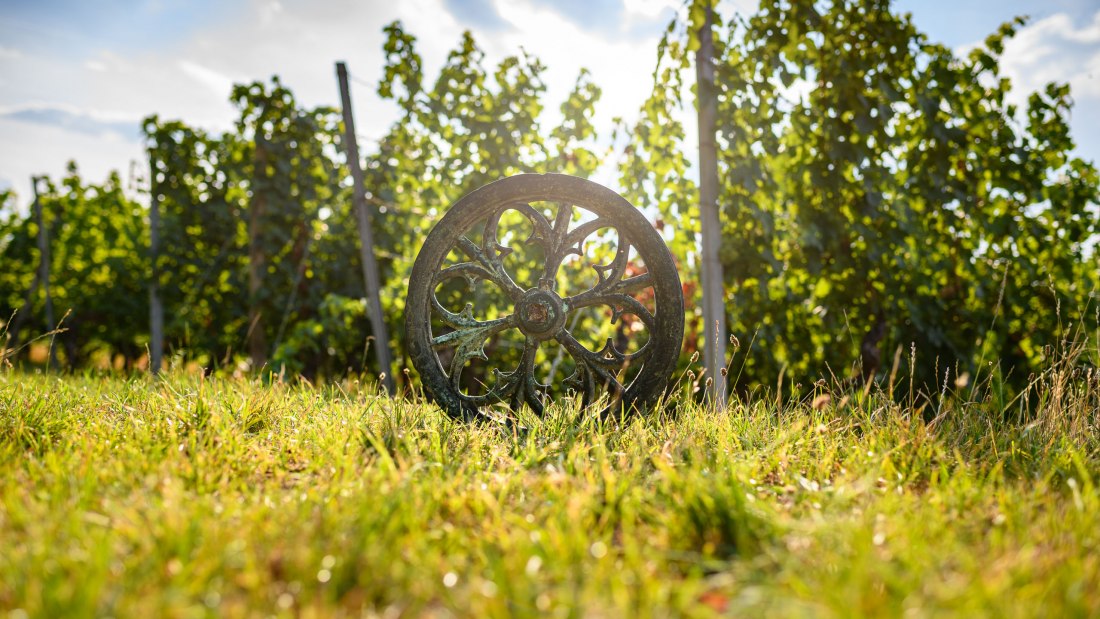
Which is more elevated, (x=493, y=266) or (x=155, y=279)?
(x=493, y=266)

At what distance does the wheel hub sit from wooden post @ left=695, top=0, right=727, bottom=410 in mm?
1688

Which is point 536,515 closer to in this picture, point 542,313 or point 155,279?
point 542,313

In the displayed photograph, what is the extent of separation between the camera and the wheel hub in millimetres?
3494

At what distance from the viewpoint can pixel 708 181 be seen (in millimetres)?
4992

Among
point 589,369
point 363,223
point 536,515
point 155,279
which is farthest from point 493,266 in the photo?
point 155,279

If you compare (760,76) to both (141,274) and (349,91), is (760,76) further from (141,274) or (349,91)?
(141,274)

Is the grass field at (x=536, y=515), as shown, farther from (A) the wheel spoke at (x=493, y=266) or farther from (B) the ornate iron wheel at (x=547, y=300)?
(A) the wheel spoke at (x=493, y=266)

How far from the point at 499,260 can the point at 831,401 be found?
170 cm

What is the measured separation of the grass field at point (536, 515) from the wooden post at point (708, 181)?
166 centimetres

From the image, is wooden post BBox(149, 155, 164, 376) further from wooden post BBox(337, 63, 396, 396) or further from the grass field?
the grass field

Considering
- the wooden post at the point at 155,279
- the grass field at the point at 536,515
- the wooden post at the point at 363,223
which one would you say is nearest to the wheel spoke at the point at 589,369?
the grass field at the point at 536,515

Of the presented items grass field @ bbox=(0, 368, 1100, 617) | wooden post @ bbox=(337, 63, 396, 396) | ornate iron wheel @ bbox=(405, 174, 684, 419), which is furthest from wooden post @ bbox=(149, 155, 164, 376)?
ornate iron wheel @ bbox=(405, 174, 684, 419)

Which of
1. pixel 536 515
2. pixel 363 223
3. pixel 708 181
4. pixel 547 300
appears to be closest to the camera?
pixel 536 515

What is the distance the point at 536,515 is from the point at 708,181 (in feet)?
10.8
